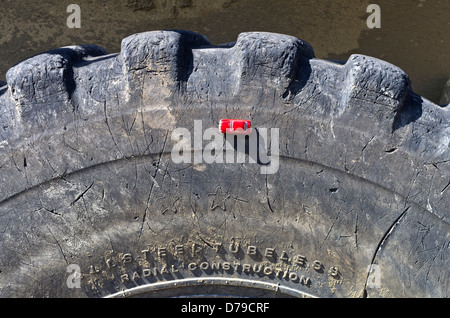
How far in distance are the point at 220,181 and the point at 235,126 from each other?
0.13 meters

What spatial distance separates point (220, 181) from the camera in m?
1.17

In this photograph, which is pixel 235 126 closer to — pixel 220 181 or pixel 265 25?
pixel 220 181

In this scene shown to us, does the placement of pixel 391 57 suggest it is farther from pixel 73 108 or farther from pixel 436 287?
pixel 73 108

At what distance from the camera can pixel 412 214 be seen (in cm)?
114

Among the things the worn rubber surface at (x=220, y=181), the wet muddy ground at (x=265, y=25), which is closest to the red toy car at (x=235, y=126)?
the worn rubber surface at (x=220, y=181)

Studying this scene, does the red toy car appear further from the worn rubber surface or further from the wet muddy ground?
the wet muddy ground

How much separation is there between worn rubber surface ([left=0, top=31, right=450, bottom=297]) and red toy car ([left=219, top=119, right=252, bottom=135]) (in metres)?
0.03

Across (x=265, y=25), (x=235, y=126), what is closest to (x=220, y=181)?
(x=235, y=126)

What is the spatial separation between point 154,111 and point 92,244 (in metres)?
0.31

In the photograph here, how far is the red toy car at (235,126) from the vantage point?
1124mm

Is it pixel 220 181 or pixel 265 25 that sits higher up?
pixel 265 25

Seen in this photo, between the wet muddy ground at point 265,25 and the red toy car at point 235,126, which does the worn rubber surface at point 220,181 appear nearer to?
the red toy car at point 235,126

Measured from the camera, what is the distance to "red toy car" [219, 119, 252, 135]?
112 cm
